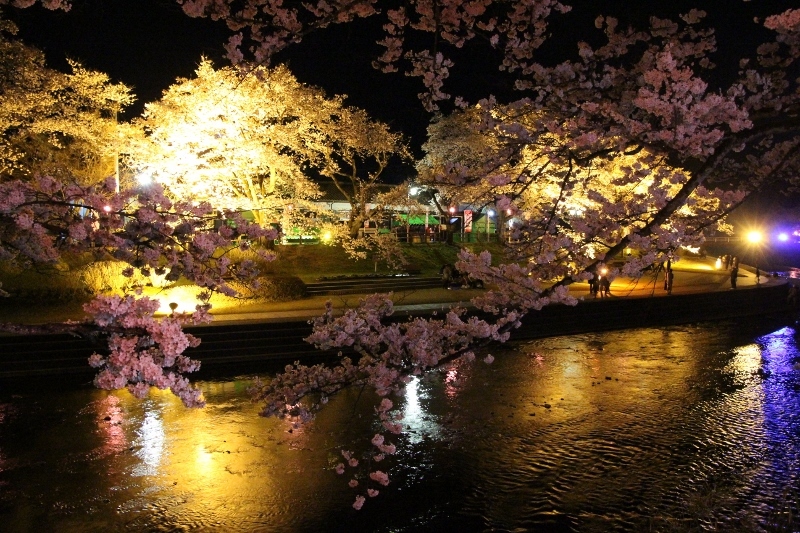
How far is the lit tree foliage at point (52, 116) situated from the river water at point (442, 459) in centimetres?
1164

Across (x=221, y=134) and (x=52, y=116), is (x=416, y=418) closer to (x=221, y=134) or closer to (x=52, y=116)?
(x=221, y=134)

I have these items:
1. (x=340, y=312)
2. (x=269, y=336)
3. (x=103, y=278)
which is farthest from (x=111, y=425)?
(x=103, y=278)

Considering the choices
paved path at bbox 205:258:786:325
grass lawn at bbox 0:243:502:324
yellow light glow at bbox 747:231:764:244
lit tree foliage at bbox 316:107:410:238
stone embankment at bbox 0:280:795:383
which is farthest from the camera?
yellow light glow at bbox 747:231:764:244

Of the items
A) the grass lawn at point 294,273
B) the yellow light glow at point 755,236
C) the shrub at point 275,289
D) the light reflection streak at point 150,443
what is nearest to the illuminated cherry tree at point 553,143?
the light reflection streak at point 150,443

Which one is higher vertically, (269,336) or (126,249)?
(126,249)

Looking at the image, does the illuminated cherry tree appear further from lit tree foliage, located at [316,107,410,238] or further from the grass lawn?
lit tree foliage, located at [316,107,410,238]

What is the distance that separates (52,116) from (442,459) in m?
22.0

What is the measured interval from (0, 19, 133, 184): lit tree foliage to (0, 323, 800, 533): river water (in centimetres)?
1164

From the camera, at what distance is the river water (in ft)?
20.5

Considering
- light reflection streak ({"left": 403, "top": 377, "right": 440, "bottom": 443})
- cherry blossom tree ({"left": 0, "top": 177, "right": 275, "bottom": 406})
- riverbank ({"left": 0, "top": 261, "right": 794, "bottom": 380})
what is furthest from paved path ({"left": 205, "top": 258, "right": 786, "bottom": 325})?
cherry blossom tree ({"left": 0, "top": 177, "right": 275, "bottom": 406})

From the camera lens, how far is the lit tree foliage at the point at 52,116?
1828 centimetres

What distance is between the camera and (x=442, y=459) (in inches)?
311

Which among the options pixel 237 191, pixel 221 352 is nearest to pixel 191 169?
pixel 237 191

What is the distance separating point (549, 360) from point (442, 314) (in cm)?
312
